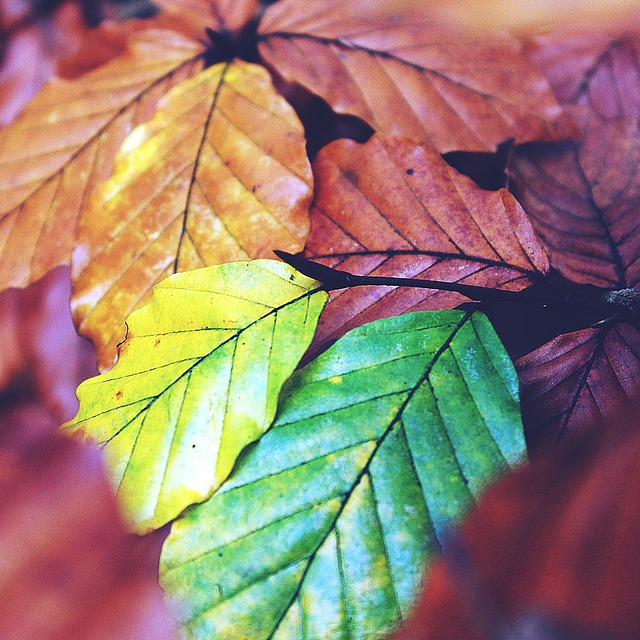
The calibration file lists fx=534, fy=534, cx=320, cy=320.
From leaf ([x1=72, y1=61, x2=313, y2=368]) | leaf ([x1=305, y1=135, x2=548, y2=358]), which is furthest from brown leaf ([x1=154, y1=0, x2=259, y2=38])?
leaf ([x1=305, y1=135, x2=548, y2=358])

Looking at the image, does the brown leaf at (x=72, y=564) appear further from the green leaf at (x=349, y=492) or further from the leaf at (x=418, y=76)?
the leaf at (x=418, y=76)

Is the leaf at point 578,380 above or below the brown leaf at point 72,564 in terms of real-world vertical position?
below

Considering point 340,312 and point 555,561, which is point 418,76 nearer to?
point 340,312

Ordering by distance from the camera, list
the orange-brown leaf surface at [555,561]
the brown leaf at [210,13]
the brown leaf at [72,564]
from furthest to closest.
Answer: the brown leaf at [210,13] < the brown leaf at [72,564] < the orange-brown leaf surface at [555,561]

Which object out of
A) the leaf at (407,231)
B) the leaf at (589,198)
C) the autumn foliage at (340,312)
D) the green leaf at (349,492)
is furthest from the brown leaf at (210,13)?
the green leaf at (349,492)

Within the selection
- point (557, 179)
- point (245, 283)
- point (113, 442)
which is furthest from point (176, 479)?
point (557, 179)

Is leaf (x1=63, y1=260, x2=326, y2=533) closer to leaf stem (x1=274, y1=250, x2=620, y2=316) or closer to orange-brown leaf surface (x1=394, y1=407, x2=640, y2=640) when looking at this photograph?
leaf stem (x1=274, y1=250, x2=620, y2=316)

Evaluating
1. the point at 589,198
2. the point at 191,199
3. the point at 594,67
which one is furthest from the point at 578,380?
the point at 594,67

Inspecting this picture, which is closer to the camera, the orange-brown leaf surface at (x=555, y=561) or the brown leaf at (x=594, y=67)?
the orange-brown leaf surface at (x=555, y=561)
